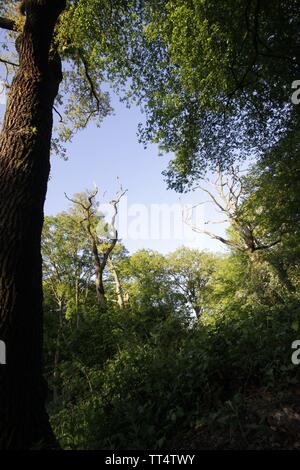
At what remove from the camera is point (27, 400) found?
382 cm

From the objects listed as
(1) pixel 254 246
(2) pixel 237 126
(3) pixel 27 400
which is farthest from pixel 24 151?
(1) pixel 254 246

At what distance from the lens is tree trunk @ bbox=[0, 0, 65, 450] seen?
3.76 meters

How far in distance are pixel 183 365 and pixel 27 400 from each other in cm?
221

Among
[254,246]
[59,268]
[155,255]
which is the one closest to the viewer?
[254,246]

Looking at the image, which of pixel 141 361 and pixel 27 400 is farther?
pixel 141 361

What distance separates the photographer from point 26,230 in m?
4.39

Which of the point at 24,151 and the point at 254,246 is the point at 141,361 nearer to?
the point at 24,151

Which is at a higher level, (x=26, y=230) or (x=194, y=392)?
(x=26, y=230)

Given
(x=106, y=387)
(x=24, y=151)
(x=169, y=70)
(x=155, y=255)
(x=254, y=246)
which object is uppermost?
(x=155, y=255)

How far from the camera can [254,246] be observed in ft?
76.9

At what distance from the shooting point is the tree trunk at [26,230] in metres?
3.76
